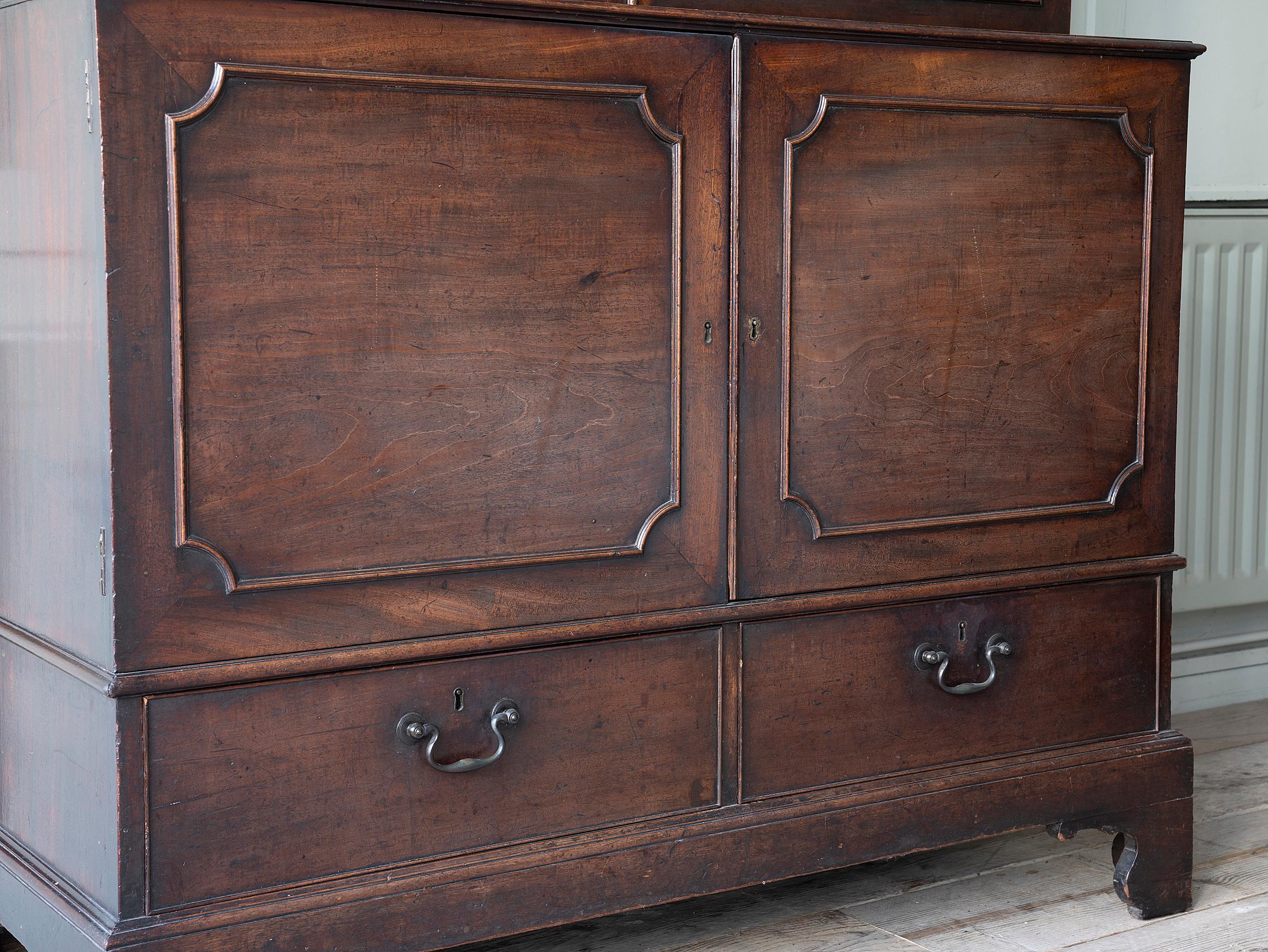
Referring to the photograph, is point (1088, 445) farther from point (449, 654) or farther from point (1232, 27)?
point (1232, 27)

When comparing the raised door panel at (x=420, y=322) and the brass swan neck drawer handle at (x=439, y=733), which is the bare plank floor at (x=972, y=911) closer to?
the brass swan neck drawer handle at (x=439, y=733)

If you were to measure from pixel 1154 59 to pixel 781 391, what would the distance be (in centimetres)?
63

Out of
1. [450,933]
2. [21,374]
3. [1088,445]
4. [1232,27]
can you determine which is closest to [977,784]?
[1088,445]

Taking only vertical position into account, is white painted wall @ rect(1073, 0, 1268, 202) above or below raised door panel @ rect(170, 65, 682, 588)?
above

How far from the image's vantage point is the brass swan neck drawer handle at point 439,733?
1236mm

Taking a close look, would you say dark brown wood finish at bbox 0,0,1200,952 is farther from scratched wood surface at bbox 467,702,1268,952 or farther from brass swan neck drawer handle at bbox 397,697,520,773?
scratched wood surface at bbox 467,702,1268,952

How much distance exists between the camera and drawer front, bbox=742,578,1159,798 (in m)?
1.43

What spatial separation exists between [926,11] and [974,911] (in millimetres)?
1111

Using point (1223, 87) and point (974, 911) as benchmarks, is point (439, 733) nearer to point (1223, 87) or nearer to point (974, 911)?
point (974, 911)

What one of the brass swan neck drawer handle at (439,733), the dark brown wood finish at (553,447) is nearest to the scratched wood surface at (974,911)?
the dark brown wood finish at (553,447)

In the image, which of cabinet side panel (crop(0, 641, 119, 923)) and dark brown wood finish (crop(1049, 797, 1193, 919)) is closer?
cabinet side panel (crop(0, 641, 119, 923))

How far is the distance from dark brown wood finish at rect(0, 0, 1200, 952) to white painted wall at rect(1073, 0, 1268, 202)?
34.3 inches

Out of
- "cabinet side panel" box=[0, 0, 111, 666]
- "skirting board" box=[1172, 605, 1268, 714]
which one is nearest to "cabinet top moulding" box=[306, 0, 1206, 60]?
"cabinet side panel" box=[0, 0, 111, 666]

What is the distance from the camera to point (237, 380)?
3.72ft
